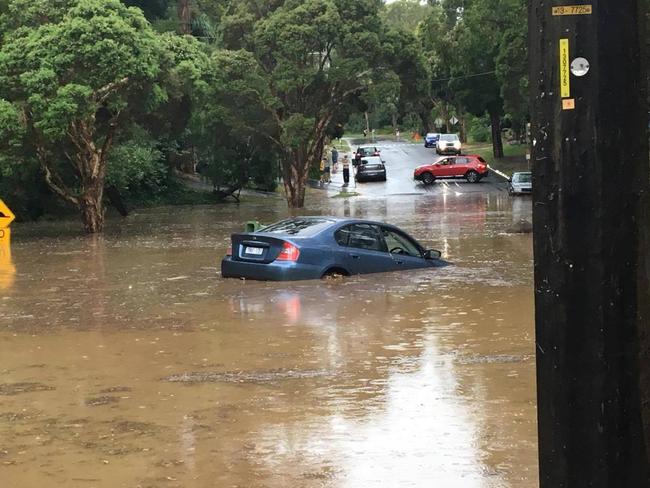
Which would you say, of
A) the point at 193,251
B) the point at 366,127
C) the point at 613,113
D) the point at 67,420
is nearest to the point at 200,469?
the point at 67,420

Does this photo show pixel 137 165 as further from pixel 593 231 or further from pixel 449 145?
pixel 449 145

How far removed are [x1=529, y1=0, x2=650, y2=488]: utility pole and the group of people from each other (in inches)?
2000

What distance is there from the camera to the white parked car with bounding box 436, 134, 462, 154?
65.9m

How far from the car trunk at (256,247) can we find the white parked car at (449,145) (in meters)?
52.4

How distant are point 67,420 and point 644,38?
557 centimetres

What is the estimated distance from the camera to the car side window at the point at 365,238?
14.9 meters

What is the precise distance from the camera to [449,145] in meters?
66.3

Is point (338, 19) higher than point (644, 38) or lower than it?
higher

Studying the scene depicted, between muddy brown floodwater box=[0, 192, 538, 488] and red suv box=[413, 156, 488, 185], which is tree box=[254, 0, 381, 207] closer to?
red suv box=[413, 156, 488, 185]

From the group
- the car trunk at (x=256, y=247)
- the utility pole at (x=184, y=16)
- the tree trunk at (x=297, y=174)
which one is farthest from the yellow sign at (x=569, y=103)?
the utility pole at (x=184, y=16)

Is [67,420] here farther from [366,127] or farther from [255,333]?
[366,127]

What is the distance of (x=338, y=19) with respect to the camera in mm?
34500

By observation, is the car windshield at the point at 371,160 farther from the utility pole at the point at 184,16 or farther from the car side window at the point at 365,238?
the car side window at the point at 365,238

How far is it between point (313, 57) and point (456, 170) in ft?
60.0
